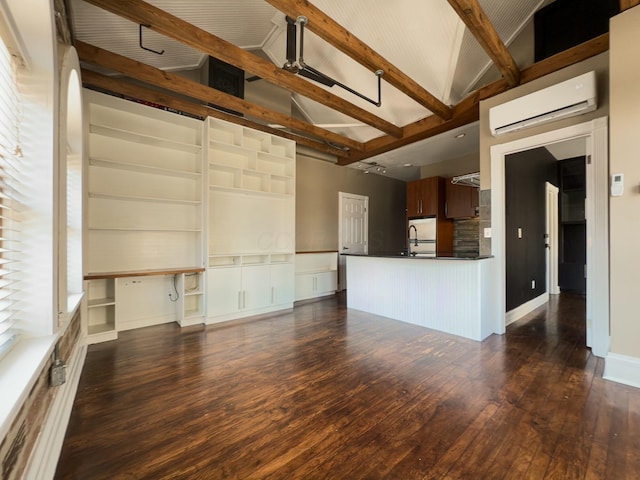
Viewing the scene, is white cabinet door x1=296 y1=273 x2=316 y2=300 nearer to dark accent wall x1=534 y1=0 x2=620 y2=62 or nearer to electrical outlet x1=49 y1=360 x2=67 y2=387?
electrical outlet x1=49 y1=360 x2=67 y2=387

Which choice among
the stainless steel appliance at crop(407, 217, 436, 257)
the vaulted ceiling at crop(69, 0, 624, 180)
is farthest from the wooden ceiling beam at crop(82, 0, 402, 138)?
the stainless steel appliance at crop(407, 217, 436, 257)

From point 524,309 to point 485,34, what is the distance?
3679mm

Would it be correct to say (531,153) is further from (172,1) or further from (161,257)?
(161,257)

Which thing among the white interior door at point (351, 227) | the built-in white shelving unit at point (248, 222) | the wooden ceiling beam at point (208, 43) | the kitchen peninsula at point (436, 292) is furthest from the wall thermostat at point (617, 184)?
the white interior door at point (351, 227)

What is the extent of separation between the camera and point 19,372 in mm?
1089

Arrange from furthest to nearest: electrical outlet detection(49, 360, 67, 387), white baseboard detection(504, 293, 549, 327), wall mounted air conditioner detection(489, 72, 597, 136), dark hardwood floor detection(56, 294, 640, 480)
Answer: white baseboard detection(504, 293, 549, 327) < wall mounted air conditioner detection(489, 72, 597, 136) < electrical outlet detection(49, 360, 67, 387) < dark hardwood floor detection(56, 294, 640, 480)

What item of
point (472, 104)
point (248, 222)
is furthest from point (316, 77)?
point (248, 222)

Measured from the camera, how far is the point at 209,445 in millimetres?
1534

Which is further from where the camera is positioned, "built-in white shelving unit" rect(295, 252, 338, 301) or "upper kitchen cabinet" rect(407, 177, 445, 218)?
"upper kitchen cabinet" rect(407, 177, 445, 218)

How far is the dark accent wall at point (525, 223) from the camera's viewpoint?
12.3ft

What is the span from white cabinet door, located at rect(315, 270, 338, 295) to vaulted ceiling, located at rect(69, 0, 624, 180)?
2.79m

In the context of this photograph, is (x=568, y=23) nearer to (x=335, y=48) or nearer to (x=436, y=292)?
(x=335, y=48)

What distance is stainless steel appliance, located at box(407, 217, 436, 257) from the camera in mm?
5875

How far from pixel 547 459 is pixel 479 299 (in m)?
1.83
